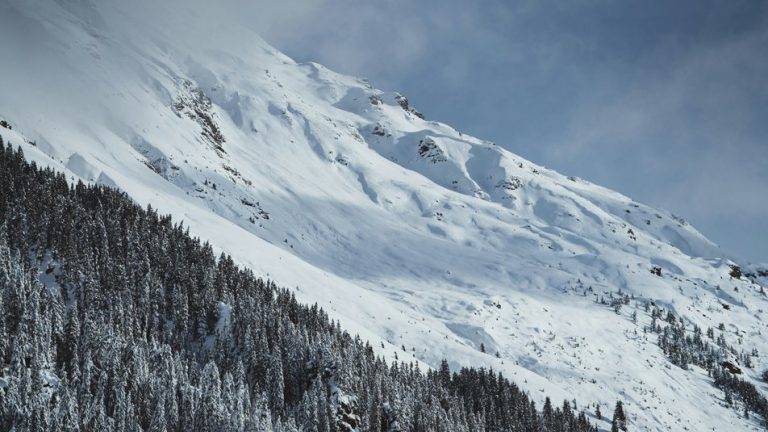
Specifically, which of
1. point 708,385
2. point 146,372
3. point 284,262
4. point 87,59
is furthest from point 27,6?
point 708,385

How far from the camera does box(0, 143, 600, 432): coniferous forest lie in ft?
Answer: 176

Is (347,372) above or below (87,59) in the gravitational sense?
below

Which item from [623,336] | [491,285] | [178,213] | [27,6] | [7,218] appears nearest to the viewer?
[7,218]

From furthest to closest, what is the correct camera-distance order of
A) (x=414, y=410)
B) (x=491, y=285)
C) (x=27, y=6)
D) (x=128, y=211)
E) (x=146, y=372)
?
(x=27, y=6) < (x=491, y=285) < (x=128, y=211) < (x=414, y=410) < (x=146, y=372)

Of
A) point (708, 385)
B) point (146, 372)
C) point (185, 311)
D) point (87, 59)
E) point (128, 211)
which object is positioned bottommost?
point (146, 372)

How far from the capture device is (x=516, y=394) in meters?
96.8

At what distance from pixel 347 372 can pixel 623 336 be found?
11581cm

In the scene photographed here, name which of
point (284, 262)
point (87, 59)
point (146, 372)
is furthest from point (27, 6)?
point (146, 372)

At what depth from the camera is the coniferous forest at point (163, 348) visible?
53562 mm

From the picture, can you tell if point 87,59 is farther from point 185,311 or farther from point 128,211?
point 185,311

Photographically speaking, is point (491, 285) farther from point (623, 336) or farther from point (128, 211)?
point (128, 211)

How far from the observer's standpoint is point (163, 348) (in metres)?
63.7

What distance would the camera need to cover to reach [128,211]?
88062 millimetres

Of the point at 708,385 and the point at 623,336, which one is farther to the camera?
the point at 623,336
